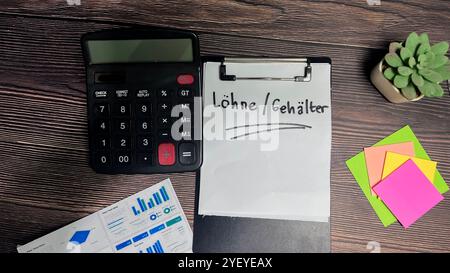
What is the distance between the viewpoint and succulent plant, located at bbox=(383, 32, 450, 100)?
50cm

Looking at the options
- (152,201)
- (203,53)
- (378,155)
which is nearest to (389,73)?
(378,155)

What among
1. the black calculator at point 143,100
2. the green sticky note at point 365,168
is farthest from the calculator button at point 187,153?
the green sticky note at point 365,168

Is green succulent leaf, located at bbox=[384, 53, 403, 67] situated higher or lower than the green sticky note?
higher

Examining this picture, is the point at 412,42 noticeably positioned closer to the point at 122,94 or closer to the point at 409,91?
the point at 409,91

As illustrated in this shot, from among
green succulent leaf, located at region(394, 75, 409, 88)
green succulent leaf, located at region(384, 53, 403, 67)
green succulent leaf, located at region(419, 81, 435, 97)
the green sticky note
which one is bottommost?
the green sticky note

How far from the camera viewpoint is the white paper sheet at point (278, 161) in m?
0.57

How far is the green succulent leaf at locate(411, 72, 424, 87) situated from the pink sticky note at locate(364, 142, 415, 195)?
0.10m

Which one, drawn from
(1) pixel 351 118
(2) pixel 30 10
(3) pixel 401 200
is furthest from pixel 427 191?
(2) pixel 30 10

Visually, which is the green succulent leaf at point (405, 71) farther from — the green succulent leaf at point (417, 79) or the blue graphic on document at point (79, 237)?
the blue graphic on document at point (79, 237)

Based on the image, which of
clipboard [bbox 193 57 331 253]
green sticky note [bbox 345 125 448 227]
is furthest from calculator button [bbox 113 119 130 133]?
green sticky note [bbox 345 125 448 227]

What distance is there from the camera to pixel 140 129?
0.54 meters

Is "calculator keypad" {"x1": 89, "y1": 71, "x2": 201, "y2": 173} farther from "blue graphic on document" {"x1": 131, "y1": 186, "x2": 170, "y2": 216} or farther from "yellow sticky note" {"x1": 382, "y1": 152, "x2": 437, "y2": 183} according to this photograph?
"yellow sticky note" {"x1": 382, "y1": 152, "x2": 437, "y2": 183}

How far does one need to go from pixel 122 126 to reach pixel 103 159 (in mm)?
50

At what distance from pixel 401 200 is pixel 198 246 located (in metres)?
0.28
